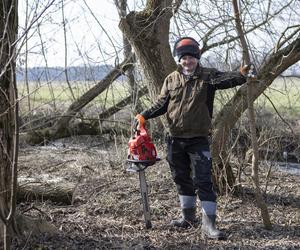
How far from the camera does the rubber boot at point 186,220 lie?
530cm

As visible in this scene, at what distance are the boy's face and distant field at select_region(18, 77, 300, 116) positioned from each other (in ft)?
4.31

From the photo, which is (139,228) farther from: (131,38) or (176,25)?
(176,25)

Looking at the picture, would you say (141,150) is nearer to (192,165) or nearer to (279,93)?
(192,165)

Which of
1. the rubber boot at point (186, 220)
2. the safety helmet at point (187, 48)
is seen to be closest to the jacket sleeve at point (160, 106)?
the safety helmet at point (187, 48)

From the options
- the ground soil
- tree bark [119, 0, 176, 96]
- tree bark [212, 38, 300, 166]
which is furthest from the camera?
tree bark [119, 0, 176, 96]

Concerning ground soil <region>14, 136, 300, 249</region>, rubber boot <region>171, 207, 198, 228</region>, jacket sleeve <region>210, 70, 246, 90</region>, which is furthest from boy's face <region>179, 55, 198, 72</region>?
ground soil <region>14, 136, 300, 249</region>

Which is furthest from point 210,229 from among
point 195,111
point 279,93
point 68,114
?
point 68,114

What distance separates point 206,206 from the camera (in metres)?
5.01

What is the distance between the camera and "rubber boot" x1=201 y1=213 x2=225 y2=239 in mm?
4884

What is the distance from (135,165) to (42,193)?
1.70 m

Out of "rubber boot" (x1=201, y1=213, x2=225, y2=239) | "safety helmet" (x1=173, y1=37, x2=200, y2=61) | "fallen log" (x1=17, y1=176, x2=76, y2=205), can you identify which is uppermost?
"safety helmet" (x1=173, y1=37, x2=200, y2=61)

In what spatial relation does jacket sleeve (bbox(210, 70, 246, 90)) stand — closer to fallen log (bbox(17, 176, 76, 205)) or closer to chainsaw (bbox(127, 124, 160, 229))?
chainsaw (bbox(127, 124, 160, 229))

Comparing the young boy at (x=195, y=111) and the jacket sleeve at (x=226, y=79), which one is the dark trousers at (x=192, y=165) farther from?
the jacket sleeve at (x=226, y=79)

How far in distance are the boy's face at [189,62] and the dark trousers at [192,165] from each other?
0.68m
